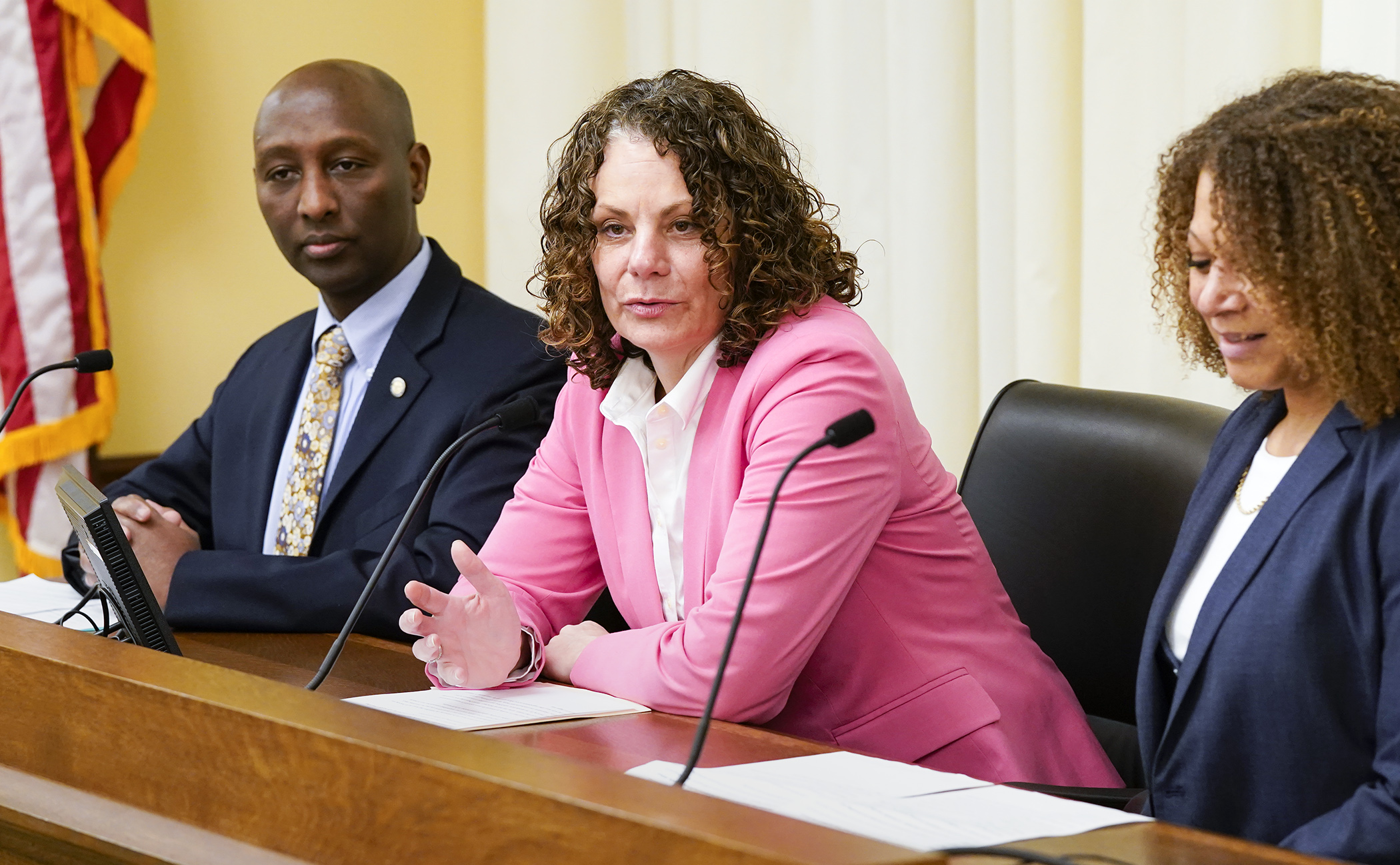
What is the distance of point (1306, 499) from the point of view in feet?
4.46

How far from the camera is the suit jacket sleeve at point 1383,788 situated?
1203 millimetres

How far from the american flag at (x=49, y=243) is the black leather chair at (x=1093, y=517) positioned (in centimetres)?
207

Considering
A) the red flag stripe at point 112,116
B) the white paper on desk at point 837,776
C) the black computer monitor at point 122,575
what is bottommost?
the white paper on desk at point 837,776

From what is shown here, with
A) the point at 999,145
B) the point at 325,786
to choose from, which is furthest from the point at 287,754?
the point at 999,145

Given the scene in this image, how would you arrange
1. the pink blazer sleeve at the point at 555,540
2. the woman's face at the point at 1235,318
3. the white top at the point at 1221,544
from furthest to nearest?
the pink blazer sleeve at the point at 555,540
the white top at the point at 1221,544
the woman's face at the point at 1235,318

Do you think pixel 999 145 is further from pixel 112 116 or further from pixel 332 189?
pixel 112 116

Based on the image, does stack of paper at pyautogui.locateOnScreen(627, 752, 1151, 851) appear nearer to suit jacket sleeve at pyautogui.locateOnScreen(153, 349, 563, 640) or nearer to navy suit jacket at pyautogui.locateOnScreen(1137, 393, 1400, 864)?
navy suit jacket at pyautogui.locateOnScreen(1137, 393, 1400, 864)

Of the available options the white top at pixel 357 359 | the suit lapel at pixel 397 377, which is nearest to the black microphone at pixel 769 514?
the suit lapel at pixel 397 377

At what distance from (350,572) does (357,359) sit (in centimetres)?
56

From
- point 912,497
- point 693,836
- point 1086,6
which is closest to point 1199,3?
point 1086,6

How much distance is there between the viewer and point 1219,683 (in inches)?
54.7

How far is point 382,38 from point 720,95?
2.17 meters

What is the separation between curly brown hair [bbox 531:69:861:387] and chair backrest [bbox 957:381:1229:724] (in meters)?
0.35

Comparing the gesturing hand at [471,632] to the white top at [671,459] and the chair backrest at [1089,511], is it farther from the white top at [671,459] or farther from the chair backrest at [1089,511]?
the chair backrest at [1089,511]
